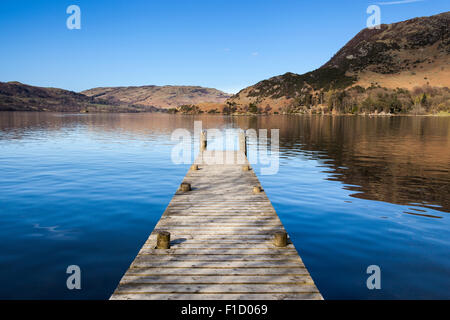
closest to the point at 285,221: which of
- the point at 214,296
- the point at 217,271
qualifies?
the point at 217,271

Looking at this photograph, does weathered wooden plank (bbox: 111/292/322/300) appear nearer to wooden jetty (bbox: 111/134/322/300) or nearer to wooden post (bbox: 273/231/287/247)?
wooden jetty (bbox: 111/134/322/300)

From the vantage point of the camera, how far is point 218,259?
7.63m

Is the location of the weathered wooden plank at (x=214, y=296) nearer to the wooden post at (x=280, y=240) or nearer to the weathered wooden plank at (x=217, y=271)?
the weathered wooden plank at (x=217, y=271)

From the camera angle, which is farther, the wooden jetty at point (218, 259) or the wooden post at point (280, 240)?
the wooden post at point (280, 240)

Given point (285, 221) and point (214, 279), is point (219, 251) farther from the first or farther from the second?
point (285, 221)

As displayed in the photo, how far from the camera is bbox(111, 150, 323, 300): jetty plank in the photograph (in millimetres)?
6203

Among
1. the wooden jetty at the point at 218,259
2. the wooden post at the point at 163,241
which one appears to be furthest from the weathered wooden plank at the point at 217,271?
the wooden post at the point at 163,241

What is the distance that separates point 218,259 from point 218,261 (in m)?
0.11

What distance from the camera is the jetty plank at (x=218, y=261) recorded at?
620 cm

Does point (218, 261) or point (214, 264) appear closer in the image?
point (214, 264)

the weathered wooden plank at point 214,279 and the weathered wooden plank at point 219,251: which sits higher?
the weathered wooden plank at point 219,251

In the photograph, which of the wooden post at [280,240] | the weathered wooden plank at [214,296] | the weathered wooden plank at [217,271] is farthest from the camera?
→ the wooden post at [280,240]
